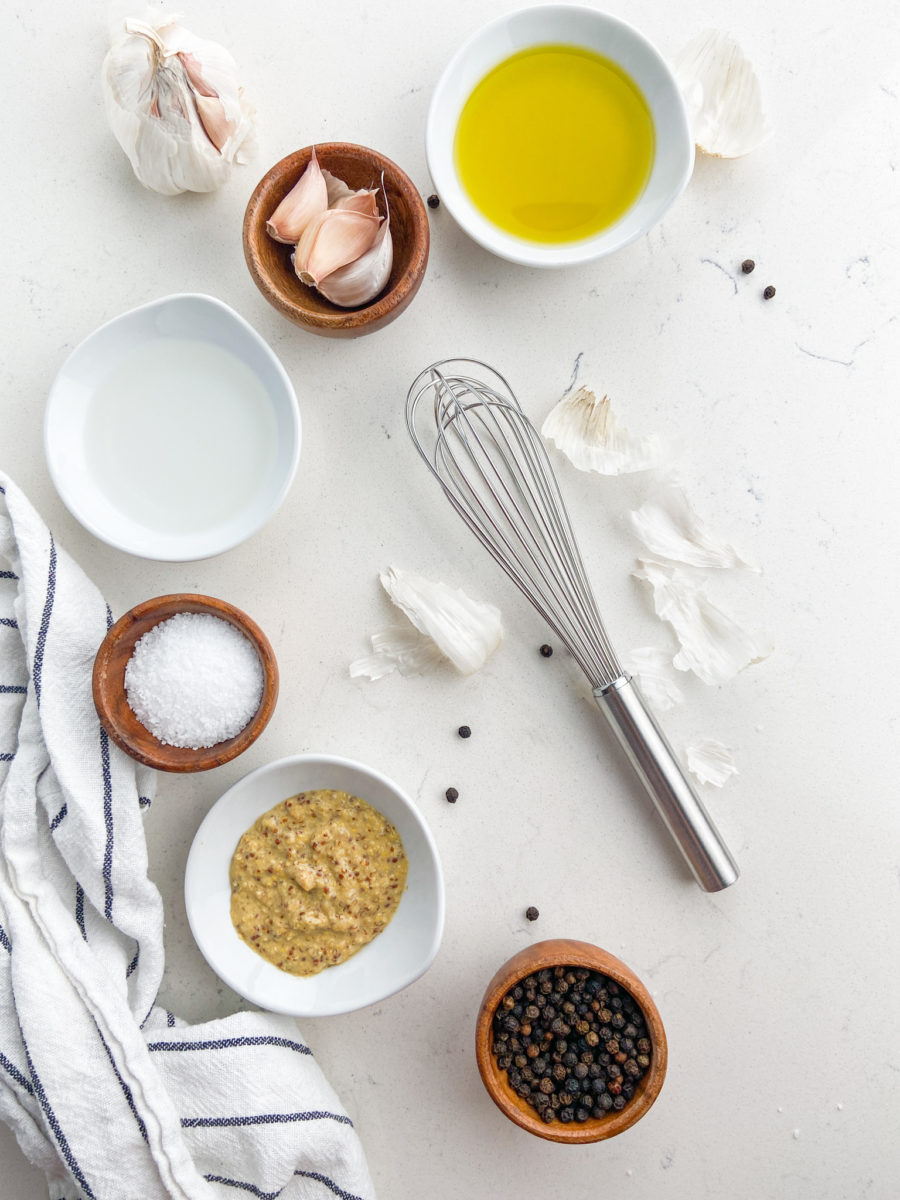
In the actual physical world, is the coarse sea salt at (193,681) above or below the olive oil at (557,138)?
below

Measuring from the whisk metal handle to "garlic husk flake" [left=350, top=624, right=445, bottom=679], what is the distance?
20 centimetres

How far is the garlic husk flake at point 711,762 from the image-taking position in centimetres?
100

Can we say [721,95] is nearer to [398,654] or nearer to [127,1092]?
[398,654]

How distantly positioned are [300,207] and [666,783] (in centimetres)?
72

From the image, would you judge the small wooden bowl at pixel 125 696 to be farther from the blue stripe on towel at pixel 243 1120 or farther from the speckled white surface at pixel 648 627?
the blue stripe on towel at pixel 243 1120

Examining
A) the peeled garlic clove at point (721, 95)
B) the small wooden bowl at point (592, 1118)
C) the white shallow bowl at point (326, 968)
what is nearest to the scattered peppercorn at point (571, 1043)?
the small wooden bowl at point (592, 1118)

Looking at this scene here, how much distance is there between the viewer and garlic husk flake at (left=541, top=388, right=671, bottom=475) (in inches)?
37.6

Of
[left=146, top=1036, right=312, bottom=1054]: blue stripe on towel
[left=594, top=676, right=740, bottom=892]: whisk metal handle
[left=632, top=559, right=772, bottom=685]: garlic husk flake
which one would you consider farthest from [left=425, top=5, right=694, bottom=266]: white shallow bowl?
[left=146, top=1036, right=312, bottom=1054]: blue stripe on towel

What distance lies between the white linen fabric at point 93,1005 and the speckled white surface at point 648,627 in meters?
0.07

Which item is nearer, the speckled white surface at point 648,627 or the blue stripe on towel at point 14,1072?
the blue stripe on towel at point 14,1072

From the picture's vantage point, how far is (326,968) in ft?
3.09

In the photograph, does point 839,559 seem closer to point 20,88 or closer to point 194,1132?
point 194,1132

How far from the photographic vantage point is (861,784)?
1001mm

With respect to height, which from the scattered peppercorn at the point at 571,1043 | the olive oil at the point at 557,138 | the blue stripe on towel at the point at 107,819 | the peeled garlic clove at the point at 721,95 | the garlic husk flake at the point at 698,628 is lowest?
the blue stripe on towel at the point at 107,819
